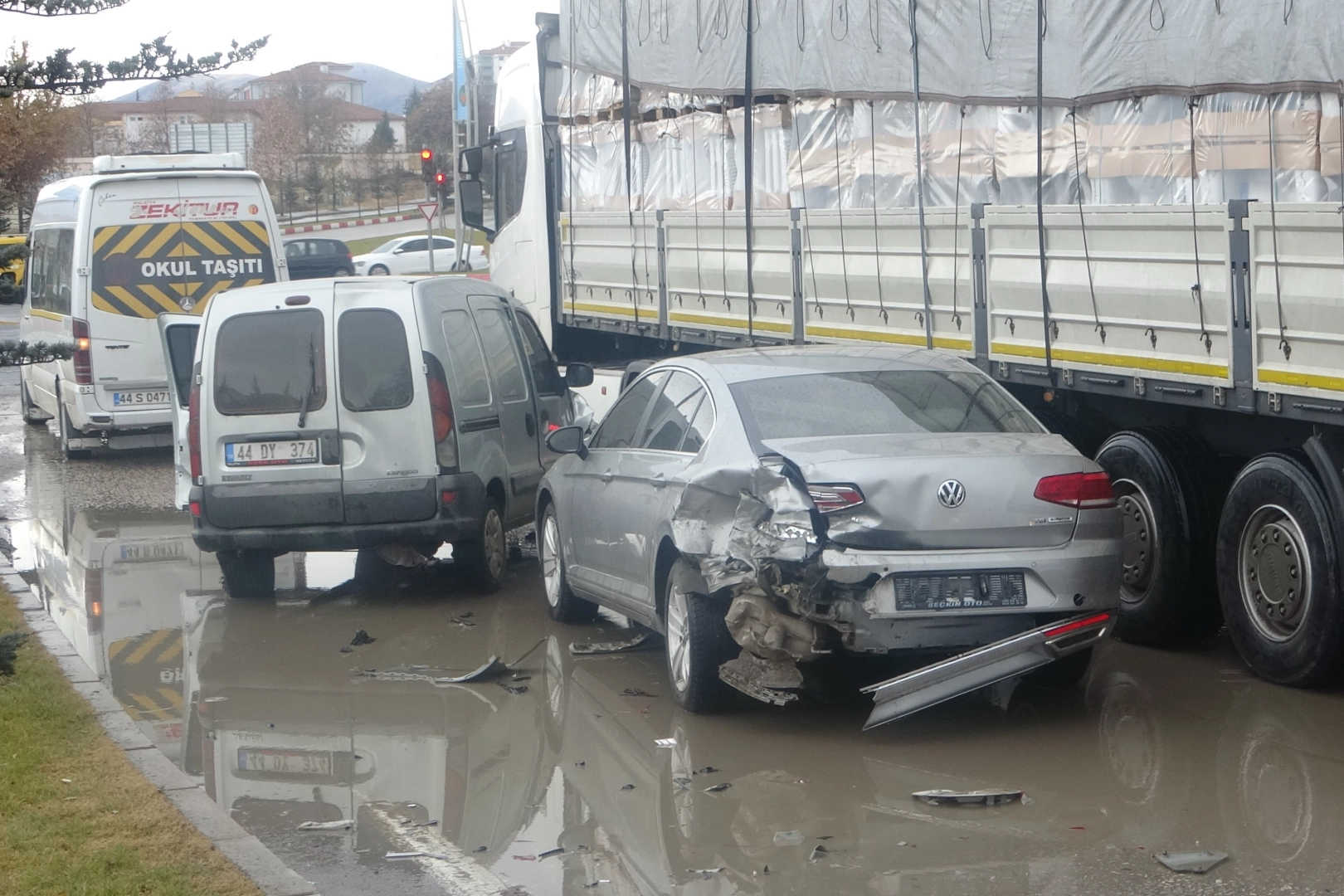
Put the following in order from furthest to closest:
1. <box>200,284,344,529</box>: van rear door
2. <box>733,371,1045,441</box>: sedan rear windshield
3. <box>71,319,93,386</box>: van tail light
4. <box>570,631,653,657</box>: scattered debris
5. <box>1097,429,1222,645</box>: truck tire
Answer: <box>71,319,93,386</box>: van tail light
<box>200,284,344,529</box>: van rear door
<box>570,631,653,657</box>: scattered debris
<box>1097,429,1222,645</box>: truck tire
<box>733,371,1045,441</box>: sedan rear windshield

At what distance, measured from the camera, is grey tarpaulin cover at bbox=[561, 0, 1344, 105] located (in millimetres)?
7113

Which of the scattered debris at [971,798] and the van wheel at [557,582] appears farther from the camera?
the van wheel at [557,582]

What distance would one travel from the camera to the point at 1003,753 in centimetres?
643

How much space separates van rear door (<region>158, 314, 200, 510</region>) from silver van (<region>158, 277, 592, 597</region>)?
60 cm

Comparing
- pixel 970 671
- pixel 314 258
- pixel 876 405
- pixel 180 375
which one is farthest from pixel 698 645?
pixel 314 258

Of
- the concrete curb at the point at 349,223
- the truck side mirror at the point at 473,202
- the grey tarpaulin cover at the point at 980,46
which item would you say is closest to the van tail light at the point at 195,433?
the grey tarpaulin cover at the point at 980,46

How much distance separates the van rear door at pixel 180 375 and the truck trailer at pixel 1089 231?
11.7 feet

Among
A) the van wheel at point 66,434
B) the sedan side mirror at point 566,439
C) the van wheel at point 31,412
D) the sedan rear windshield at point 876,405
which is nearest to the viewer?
the sedan rear windshield at point 876,405

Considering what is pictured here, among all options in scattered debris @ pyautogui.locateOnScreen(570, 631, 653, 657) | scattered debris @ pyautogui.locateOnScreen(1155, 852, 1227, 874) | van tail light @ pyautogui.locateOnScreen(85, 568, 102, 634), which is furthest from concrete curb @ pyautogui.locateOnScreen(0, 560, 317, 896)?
scattered debris @ pyautogui.locateOnScreen(1155, 852, 1227, 874)

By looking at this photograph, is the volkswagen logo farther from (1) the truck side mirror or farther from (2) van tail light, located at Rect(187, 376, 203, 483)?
(1) the truck side mirror

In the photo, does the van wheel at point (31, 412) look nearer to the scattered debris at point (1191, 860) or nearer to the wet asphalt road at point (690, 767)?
the wet asphalt road at point (690, 767)

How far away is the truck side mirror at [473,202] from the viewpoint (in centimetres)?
1712

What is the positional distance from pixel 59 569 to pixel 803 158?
577cm

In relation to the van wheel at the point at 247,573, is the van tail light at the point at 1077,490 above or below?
above
